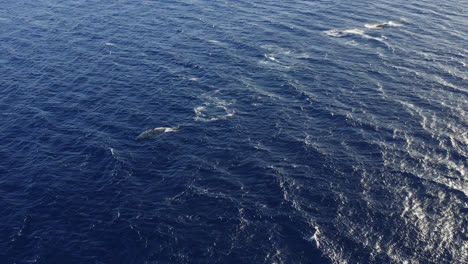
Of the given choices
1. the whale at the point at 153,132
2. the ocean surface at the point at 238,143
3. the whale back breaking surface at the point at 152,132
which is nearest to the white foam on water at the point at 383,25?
the ocean surface at the point at 238,143

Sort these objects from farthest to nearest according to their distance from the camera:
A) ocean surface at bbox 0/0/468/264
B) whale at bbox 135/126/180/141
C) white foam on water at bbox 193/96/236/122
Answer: white foam on water at bbox 193/96/236/122
whale at bbox 135/126/180/141
ocean surface at bbox 0/0/468/264

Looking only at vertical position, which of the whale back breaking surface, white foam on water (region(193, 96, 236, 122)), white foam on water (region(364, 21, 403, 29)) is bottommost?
the whale back breaking surface

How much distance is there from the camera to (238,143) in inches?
3802

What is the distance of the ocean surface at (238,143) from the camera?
71438 millimetres

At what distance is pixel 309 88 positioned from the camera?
118 meters

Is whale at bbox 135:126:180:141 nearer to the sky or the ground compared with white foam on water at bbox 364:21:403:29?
nearer to the ground

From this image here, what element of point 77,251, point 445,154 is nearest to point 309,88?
point 445,154

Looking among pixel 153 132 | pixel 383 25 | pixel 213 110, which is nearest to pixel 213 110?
pixel 213 110

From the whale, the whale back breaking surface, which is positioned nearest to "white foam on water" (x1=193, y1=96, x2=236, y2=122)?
the whale

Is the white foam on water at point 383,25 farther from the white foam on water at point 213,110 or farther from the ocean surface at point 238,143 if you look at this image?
the white foam on water at point 213,110

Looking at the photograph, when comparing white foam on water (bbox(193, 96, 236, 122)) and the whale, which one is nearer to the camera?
the whale

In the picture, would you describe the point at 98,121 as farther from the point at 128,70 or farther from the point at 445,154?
the point at 445,154

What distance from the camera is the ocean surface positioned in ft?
234

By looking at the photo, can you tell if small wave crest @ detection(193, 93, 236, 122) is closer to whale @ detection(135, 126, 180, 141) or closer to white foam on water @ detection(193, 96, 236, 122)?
white foam on water @ detection(193, 96, 236, 122)
